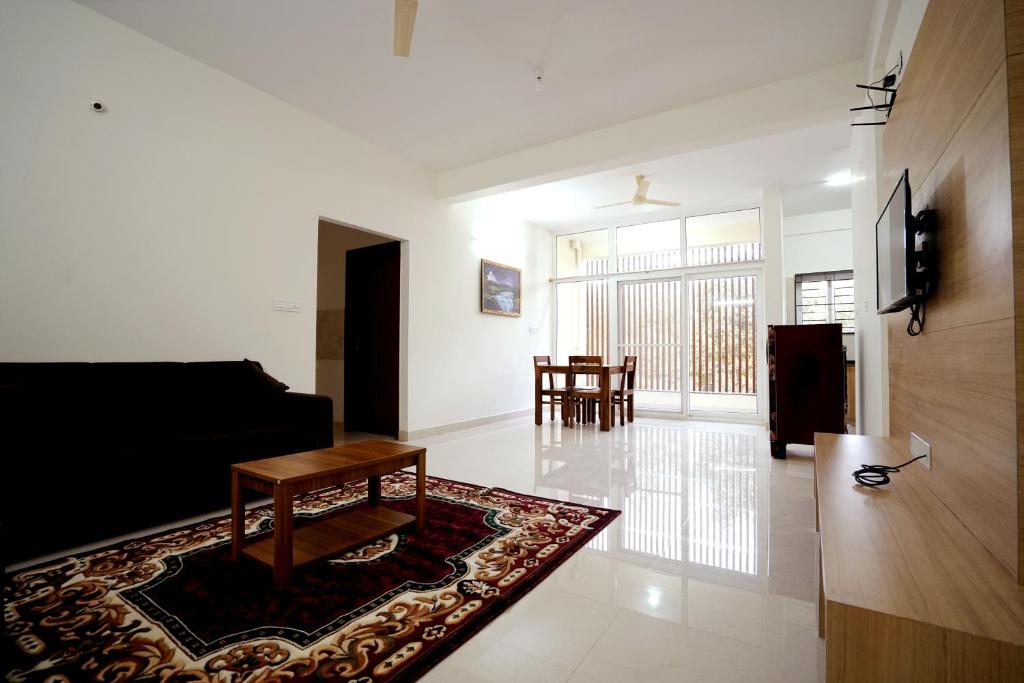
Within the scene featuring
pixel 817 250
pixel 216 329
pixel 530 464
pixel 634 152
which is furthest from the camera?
pixel 817 250

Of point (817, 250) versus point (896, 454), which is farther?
point (817, 250)

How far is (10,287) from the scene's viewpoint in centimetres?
248

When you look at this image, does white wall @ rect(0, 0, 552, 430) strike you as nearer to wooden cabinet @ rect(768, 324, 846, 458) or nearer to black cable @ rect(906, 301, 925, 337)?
wooden cabinet @ rect(768, 324, 846, 458)

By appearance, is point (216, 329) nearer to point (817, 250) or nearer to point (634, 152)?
point (634, 152)

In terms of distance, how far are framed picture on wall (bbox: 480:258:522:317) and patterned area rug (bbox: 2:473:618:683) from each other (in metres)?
3.97

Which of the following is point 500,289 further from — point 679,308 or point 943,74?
point 943,74

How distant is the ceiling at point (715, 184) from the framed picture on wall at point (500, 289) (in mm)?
880

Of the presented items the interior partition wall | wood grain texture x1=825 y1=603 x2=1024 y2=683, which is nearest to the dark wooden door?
the interior partition wall

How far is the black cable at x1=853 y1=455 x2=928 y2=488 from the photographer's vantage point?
60.4 inches

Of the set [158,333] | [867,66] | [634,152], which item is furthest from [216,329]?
[867,66]

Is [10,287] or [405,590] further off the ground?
[10,287]

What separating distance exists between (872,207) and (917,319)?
63.9 inches

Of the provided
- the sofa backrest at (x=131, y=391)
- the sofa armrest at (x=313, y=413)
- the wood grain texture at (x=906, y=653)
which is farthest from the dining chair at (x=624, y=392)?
the wood grain texture at (x=906, y=653)

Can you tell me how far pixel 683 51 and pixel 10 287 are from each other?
169 inches
